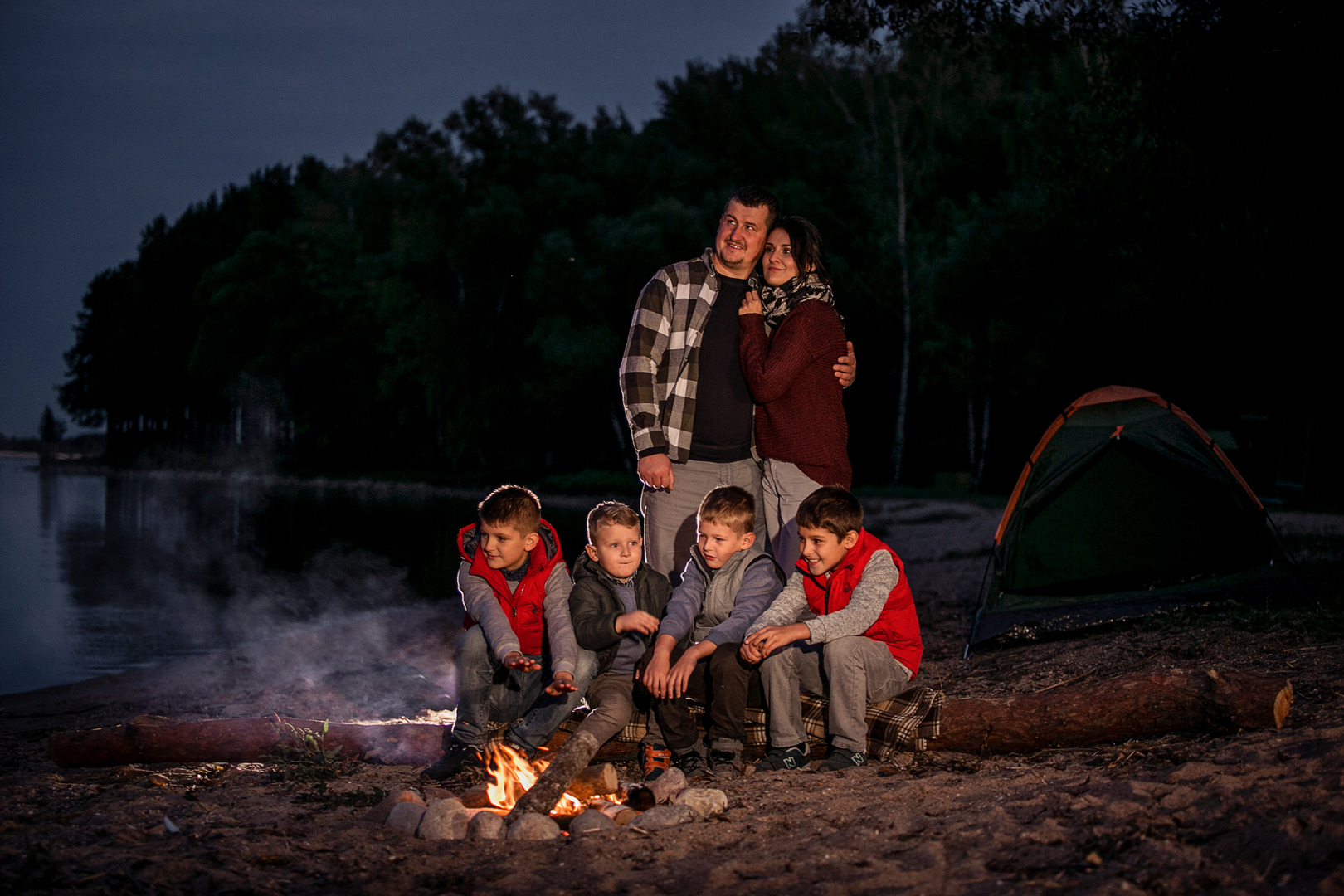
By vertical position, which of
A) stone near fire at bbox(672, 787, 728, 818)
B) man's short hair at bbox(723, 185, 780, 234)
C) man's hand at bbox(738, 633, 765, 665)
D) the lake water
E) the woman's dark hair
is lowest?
the lake water

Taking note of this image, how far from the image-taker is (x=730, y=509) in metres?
4.21

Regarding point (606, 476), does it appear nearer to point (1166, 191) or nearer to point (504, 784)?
point (1166, 191)

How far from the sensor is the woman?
4.51 metres

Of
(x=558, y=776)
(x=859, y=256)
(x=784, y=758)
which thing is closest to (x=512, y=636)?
(x=558, y=776)

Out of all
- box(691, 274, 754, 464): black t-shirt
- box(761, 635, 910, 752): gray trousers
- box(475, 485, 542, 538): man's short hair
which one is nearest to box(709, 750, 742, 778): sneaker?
box(761, 635, 910, 752): gray trousers

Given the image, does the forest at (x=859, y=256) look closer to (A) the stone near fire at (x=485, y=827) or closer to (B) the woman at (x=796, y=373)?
(B) the woman at (x=796, y=373)

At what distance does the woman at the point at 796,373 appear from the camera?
4.51 metres

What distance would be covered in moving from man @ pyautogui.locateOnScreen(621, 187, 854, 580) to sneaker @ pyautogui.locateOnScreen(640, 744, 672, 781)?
0.90 m

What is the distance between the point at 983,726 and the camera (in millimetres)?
3959

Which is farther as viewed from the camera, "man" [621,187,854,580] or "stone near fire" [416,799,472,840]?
"man" [621,187,854,580]

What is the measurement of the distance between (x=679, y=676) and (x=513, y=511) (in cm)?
105

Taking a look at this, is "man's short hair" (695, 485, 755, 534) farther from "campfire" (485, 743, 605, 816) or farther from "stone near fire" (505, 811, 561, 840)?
"stone near fire" (505, 811, 561, 840)

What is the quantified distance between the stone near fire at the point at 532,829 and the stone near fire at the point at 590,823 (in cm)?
6

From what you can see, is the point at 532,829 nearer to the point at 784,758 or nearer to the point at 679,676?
the point at 679,676
